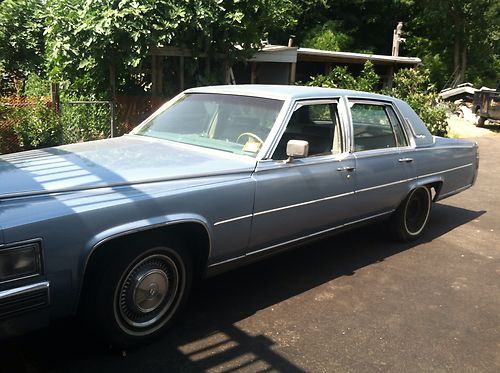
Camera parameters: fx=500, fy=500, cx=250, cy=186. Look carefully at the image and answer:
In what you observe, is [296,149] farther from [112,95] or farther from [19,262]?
[112,95]

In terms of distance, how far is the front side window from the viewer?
163 inches

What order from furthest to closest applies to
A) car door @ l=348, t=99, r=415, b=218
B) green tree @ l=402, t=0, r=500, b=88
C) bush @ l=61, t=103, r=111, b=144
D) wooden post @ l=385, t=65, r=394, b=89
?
green tree @ l=402, t=0, r=500, b=88 → wooden post @ l=385, t=65, r=394, b=89 → bush @ l=61, t=103, r=111, b=144 → car door @ l=348, t=99, r=415, b=218

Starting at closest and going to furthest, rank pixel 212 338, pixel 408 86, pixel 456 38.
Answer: pixel 212 338 < pixel 408 86 < pixel 456 38

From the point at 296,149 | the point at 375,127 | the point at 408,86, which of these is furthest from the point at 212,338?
the point at 408,86

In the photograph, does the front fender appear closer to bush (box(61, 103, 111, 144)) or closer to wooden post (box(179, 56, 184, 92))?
bush (box(61, 103, 111, 144))

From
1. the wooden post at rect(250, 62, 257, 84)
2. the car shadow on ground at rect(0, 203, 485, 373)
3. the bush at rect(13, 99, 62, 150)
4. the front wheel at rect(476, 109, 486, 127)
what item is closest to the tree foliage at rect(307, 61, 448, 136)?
the wooden post at rect(250, 62, 257, 84)

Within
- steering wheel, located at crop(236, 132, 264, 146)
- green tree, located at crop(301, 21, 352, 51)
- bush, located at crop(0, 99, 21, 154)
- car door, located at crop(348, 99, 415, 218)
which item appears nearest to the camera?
steering wheel, located at crop(236, 132, 264, 146)

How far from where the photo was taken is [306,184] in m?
3.95

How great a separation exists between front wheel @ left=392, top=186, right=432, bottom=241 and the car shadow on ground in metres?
0.57

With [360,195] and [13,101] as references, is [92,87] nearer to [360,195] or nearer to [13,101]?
[13,101]

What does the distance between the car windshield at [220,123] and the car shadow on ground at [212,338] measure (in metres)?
1.17

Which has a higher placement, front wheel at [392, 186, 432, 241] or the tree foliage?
the tree foliage

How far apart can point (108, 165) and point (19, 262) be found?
40.2 inches

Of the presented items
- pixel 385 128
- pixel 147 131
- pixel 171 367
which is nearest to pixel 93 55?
pixel 147 131
